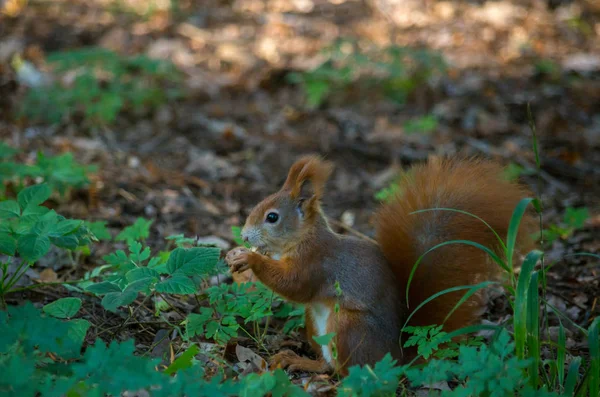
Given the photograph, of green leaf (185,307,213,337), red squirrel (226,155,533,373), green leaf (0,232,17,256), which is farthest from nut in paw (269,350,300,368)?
green leaf (0,232,17,256)

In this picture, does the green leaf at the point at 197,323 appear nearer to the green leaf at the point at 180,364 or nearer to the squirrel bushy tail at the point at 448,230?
the green leaf at the point at 180,364

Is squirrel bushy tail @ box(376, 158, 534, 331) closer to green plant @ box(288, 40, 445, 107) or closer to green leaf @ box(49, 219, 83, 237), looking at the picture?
green leaf @ box(49, 219, 83, 237)

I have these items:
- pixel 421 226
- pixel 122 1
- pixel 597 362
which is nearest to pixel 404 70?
pixel 122 1

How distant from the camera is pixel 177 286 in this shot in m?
2.18

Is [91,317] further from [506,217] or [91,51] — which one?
[91,51]

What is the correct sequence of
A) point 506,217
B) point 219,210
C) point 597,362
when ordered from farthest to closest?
point 219,210 < point 506,217 < point 597,362

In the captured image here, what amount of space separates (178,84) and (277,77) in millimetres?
951

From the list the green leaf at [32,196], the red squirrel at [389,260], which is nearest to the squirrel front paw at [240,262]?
the red squirrel at [389,260]

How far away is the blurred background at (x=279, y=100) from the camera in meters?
4.30

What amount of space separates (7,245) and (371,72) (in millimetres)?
4698

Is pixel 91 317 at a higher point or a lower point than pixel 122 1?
lower

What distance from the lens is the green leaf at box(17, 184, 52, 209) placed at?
2451 mm

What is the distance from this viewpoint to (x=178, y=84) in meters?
6.20

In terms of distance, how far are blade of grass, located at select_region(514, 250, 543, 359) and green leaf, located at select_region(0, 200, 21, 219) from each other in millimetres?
1683
